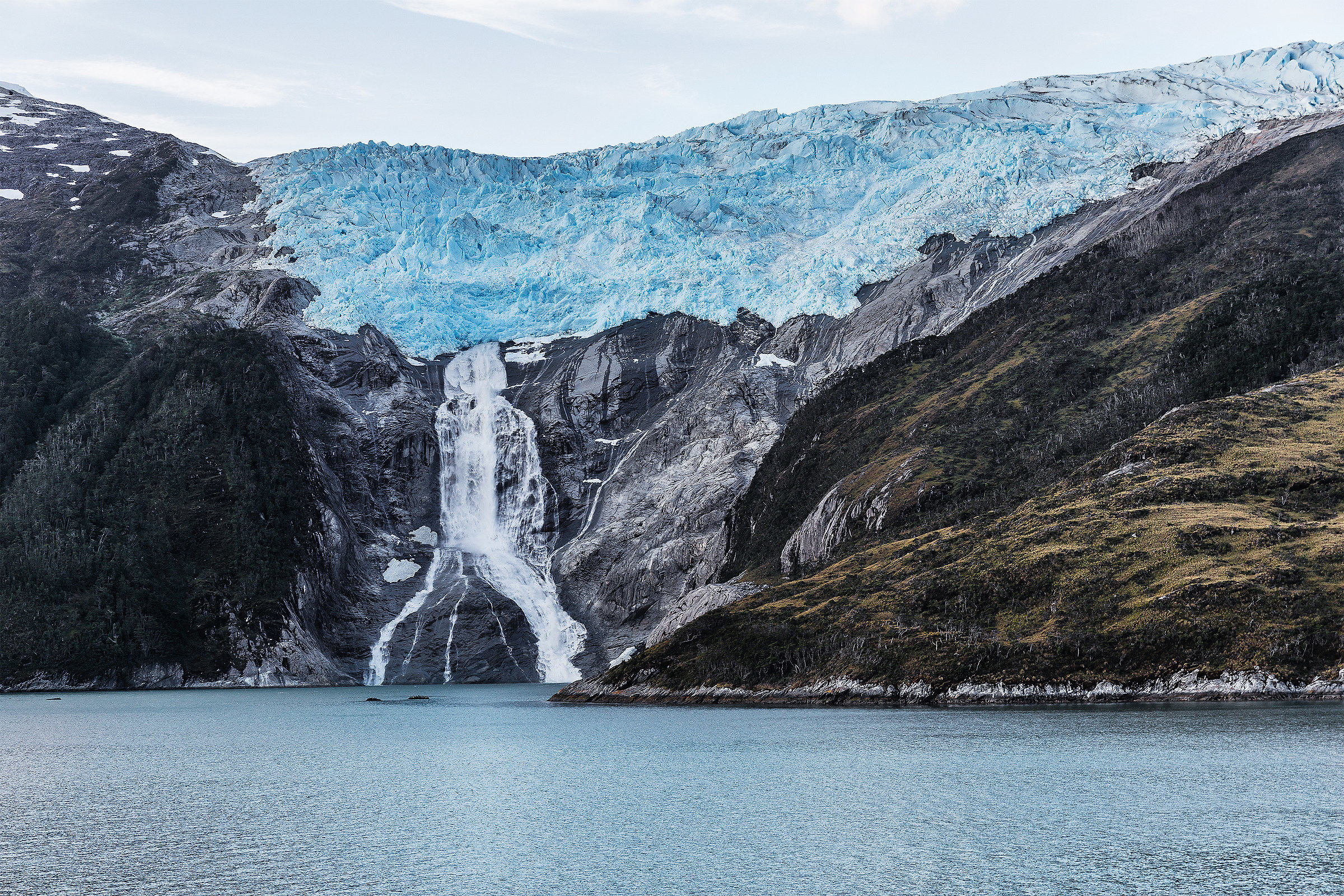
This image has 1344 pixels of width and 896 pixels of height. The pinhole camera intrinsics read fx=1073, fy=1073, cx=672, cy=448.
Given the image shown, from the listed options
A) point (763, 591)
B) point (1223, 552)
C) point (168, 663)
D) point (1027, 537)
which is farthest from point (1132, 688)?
point (168, 663)

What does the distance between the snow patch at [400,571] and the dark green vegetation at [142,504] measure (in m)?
15.0

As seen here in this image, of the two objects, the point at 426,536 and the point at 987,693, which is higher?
the point at 426,536

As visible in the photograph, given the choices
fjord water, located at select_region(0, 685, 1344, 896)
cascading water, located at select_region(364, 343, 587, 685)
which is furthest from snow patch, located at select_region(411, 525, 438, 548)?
fjord water, located at select_region(0, 685, 1344, 896)

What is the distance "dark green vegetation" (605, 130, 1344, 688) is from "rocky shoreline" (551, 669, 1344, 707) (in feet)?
3.15

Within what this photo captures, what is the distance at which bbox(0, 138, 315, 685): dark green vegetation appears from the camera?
5891 inches

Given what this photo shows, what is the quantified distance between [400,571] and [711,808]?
14310 cm

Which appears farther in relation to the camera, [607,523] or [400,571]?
[607,523]

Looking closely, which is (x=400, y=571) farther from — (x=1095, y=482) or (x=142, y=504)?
(x=1095, y=482)

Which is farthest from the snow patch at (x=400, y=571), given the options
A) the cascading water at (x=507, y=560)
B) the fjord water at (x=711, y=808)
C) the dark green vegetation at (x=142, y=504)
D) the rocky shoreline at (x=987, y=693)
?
the fjord water at (x=711, y=808)

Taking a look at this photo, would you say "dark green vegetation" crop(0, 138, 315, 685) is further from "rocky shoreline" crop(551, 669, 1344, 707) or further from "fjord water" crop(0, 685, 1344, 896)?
"fjord water" crop(0, 685, 1344, 896)

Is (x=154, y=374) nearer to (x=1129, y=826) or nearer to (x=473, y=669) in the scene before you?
(x=473, y=669)

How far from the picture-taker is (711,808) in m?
47.1

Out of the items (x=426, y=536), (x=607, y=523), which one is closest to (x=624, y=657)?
(x=607, y=523)

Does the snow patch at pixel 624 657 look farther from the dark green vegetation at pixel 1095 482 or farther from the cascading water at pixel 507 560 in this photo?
the cascading water at pixel 507 560
